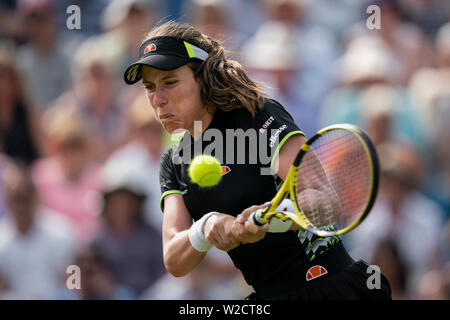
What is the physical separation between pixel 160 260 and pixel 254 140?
300 centimetres

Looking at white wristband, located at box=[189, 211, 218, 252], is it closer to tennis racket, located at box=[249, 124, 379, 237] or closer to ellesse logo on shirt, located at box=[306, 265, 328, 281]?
tennis racket, located at box=[249, 124, 379, 237]

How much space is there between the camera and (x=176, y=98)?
3.93 m

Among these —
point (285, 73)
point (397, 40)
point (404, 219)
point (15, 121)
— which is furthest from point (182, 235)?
point (397, 40)

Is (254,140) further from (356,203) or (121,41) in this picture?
(121,41)

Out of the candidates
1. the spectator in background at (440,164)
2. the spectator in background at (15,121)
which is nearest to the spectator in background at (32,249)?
the spectator in background at (15,121)

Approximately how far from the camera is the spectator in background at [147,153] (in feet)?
22.1

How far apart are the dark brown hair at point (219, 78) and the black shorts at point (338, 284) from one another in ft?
2.90

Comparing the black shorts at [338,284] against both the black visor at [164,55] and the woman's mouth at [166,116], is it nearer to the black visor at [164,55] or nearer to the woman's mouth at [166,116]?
the woman's mouth at [166,116]

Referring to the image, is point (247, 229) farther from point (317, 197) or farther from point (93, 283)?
point (93, 283)

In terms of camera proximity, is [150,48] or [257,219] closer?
[257,219]

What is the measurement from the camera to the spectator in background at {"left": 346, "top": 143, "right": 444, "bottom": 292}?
6.43 m

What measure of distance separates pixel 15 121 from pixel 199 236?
3.98 metres

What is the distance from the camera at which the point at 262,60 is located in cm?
720

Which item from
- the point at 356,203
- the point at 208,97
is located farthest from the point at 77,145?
the point at 356,203
